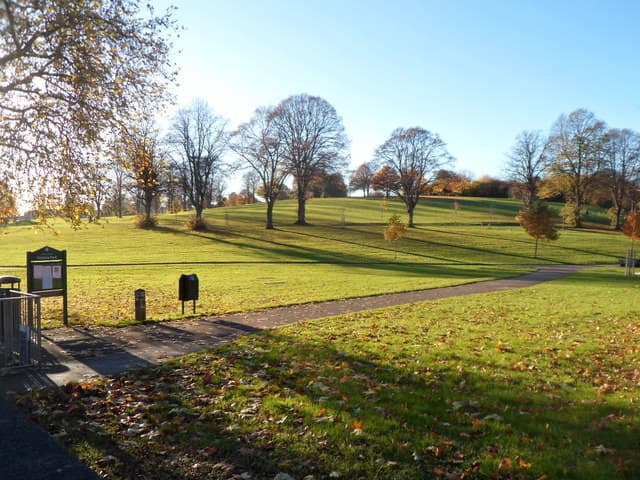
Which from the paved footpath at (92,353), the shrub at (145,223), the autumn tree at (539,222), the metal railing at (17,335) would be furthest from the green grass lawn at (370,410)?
the shrub at (145,223)

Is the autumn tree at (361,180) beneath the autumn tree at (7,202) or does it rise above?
above

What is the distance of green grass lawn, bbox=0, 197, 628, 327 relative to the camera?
18234 millimetres

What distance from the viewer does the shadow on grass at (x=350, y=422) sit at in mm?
4332

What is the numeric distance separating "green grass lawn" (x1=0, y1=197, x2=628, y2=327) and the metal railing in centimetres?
398

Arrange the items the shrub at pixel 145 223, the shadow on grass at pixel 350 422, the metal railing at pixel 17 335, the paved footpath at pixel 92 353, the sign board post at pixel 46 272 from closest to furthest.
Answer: the shadow on grass at pixel 350 422 → the paved footpath at pixel 92 353 → the metal railing at pixel 17 335 → the sign board post at pixel 46 272 → the shrub at pixel 145 223

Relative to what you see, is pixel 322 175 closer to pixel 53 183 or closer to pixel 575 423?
pixel 53 183

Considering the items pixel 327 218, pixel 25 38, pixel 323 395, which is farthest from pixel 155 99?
pixel 327 218

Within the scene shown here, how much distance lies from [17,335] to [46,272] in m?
4.14

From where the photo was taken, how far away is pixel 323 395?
6199mm

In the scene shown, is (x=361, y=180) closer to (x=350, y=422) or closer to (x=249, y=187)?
(x=249, y=187)

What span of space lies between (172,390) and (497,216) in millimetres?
78063

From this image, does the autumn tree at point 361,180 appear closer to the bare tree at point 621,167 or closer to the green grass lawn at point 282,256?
the green grass lawn at point 282,256

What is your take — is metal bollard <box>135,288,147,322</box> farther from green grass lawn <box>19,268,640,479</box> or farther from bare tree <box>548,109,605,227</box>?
bare tree <box>548,109,605,227</box>

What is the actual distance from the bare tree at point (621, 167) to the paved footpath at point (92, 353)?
67698 millimetres
